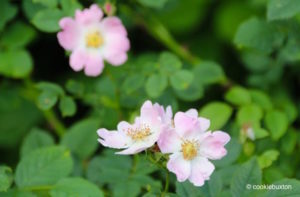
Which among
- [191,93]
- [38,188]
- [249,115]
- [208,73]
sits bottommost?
[38,188]

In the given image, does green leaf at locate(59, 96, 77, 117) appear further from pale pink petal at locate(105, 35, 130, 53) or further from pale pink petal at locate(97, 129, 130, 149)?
pale pink petal at locate(97, 129, 130, 149)

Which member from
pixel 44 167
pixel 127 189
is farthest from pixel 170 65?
pixel 44 167

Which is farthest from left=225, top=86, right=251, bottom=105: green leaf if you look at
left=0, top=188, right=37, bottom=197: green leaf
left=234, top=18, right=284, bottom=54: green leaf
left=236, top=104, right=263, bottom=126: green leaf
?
left=0, top=188, right=37, bottom=197: green leaf

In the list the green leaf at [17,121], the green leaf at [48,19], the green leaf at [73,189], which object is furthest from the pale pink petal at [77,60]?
the green leaf at [17,121]

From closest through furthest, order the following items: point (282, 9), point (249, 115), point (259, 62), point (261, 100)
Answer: point (282, 9) → point (249, 115) → point (261, 100) → point (259, 62)

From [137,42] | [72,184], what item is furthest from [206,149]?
[137,42]

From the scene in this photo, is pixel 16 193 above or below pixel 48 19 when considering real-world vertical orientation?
below

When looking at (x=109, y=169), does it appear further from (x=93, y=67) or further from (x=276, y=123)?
(x=276, y=123)

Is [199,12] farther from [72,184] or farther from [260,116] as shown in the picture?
[72,184]
